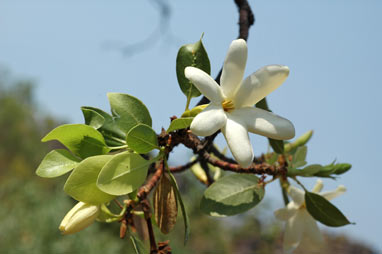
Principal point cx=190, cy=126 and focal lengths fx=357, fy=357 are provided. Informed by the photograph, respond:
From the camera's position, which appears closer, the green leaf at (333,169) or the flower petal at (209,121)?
the flower petal at (209,121)

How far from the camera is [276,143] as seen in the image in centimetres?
67

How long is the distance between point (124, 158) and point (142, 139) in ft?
0.11

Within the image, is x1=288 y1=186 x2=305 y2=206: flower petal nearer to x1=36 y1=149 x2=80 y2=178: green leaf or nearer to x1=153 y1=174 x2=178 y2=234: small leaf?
x1=153 y1=174 x2=178 y2=234: small leaf

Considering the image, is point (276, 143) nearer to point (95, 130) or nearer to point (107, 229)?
point (95, 130)

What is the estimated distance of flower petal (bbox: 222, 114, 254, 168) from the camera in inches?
15.6

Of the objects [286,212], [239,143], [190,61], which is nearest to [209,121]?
[239,143]

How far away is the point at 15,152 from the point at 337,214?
430 inches

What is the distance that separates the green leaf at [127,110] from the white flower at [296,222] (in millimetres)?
342

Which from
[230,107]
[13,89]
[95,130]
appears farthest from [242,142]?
[13,89]

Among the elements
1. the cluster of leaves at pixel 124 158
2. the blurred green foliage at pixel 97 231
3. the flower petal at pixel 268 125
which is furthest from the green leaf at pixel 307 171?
the blurred green foliage at pixel 97 231

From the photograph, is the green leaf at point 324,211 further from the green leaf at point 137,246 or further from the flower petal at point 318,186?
the green leaf at point 137,246

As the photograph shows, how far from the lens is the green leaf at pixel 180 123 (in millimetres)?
426

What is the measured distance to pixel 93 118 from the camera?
1.66ft

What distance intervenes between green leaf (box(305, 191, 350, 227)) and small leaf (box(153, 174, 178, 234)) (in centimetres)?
26
